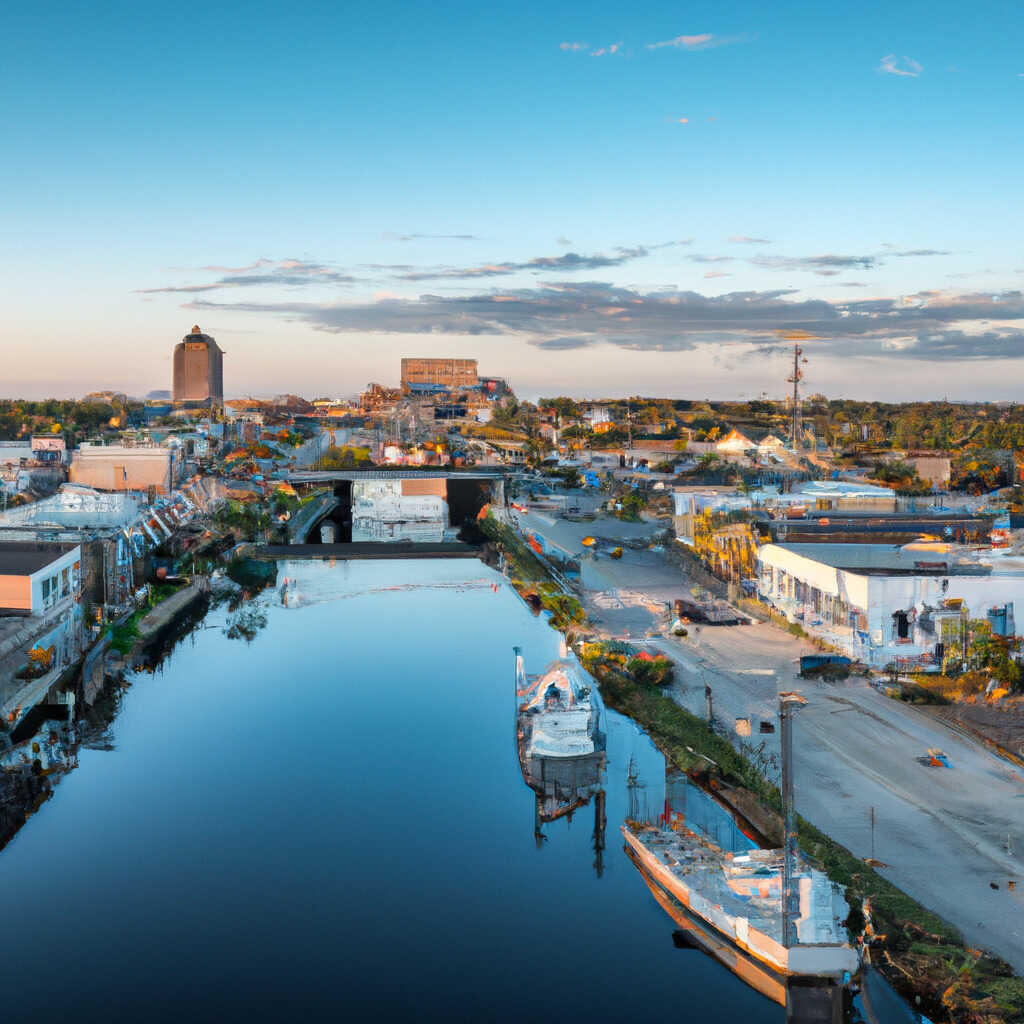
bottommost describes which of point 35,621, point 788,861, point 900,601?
point 788,861

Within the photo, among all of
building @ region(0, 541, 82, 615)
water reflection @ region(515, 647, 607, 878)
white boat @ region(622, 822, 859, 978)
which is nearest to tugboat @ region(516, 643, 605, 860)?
water reflection @ region(515, 647, 607, 878)

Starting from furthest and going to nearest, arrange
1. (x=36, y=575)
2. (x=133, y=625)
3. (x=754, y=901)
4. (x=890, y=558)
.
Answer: (x=133, y=625) → (x=890, y=558) → (x=36, y=575) → (x=754, y=901)

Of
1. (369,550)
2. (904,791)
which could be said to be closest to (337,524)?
(369,550)

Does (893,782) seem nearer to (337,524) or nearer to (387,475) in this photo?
(337,524)

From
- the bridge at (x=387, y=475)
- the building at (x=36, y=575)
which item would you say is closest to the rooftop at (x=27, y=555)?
the building at (x=36, y=575)

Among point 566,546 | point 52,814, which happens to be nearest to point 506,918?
point 52,814

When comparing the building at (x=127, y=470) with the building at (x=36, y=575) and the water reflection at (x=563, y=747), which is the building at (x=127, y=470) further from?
the water reflection at (x=563, y=747)

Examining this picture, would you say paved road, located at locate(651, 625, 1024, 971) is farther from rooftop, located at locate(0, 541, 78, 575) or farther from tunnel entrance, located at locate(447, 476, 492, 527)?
tunnel entrance, located at locate(447, 476, 492, 527)
